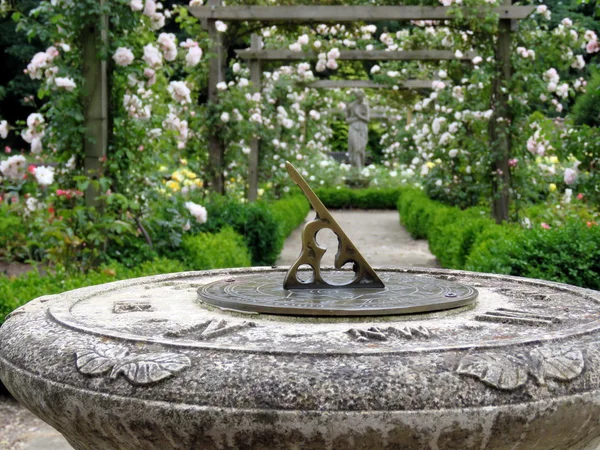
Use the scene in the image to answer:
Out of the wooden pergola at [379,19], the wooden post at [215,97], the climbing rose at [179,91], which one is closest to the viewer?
the climbing rose at [179,91]

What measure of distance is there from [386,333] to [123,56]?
4.10 meters

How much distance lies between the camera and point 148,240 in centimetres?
596

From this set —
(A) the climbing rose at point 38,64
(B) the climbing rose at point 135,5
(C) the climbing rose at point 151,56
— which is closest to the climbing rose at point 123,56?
(C) the climbing rose at point 151,56

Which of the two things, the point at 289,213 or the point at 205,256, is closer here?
the point at 205,256

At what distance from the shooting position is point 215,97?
33.9ft

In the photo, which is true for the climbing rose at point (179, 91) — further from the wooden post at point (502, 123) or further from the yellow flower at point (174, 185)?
the wooden post at point (502, 123)

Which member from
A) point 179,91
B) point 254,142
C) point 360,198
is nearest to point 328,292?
point 179,91

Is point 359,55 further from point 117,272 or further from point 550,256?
point 117,272

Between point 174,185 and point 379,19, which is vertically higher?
point 379,19

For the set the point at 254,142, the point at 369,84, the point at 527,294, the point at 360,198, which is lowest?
the point at 360,198

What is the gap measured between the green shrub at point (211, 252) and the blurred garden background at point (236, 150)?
0.02 meters

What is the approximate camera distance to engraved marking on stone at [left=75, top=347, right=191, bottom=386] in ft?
6.21

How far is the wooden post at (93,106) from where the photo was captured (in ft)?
19.0

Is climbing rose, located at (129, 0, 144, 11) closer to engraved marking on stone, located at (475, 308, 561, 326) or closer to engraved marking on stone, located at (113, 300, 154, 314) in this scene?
engraved marking on stone, located at (113, 300, 154, 314)
